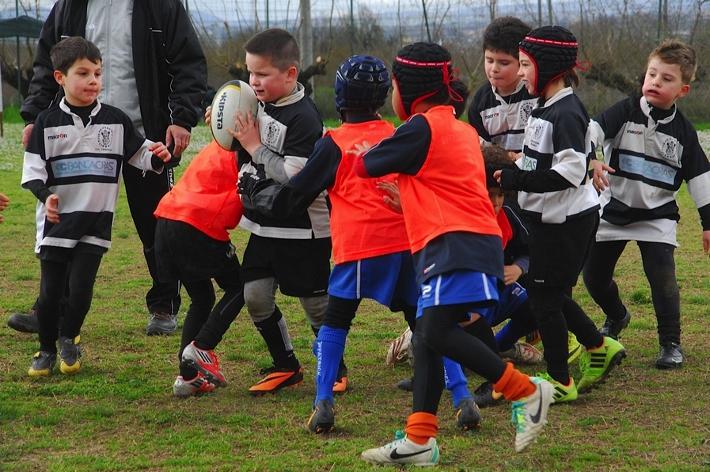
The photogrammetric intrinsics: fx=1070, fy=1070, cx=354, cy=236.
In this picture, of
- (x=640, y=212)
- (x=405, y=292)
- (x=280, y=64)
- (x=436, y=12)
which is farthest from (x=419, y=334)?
(x=436, y=12)

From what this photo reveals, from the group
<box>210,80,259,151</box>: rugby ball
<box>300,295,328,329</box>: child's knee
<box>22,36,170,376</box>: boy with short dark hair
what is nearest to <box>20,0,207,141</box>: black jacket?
<box>22,36,170,376</box>: boy with short dark hair

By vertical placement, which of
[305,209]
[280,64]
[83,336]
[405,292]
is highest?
[280,64]

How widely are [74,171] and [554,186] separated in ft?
8.10

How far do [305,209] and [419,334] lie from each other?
3.17 feet

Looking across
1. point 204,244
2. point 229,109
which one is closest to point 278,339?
point 204,244

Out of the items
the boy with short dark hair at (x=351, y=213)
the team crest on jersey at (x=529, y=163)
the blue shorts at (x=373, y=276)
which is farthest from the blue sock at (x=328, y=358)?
the team crest on jersey at (x=529, y=163)

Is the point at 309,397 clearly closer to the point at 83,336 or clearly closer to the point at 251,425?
the point at 251,425

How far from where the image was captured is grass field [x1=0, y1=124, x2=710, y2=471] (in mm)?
4188

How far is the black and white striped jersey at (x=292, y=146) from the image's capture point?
4.91m

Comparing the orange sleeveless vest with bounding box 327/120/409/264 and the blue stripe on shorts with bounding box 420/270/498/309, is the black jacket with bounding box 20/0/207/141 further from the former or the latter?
the blue stripe on shorts with bounding box 420/270/498/309

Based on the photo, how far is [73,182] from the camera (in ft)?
18.1

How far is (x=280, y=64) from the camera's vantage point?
4.98 m

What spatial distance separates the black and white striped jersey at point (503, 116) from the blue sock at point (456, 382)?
1426mm

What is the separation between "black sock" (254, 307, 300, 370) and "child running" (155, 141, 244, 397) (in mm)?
164
